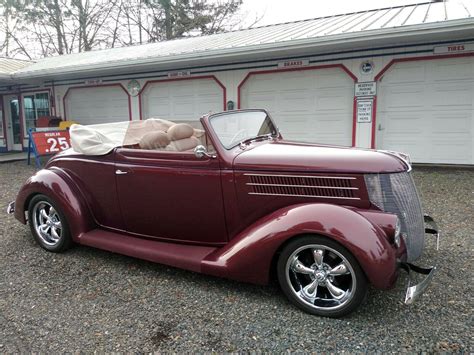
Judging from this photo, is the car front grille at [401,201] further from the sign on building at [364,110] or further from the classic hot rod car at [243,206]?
the sign on building at [364,110]

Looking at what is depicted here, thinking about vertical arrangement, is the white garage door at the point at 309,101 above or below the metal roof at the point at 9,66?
below

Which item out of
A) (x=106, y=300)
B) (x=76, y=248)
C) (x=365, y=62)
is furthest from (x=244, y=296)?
(x=365, y=62)

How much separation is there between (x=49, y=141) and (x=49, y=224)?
722 cm

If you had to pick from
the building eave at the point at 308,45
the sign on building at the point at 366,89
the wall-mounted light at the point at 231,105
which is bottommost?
the wall-mounted light at the point at 231,105

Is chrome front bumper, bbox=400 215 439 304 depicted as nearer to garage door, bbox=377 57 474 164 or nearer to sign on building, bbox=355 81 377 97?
garage door, bbox=377 57 474 164

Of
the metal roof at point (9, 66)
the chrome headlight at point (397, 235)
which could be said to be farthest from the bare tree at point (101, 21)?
the chrome headlight at point (397, 235)

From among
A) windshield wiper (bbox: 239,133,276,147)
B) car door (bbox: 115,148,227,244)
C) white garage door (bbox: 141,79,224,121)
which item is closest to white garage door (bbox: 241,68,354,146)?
white garage door (bbox: 141,79,224,121)

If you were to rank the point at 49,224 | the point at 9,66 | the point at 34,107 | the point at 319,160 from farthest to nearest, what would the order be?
1. the point at 34,107
2. the point at 9,66
3. the point at 49,224
4. the point at 319,160

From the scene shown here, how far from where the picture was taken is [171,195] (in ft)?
10.9

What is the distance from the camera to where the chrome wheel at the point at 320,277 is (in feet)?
8.41

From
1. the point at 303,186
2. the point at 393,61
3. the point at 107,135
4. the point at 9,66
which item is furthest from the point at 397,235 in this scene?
the point at 9,66

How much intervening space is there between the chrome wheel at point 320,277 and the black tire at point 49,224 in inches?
96.5

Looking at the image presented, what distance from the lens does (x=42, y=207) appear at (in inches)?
158

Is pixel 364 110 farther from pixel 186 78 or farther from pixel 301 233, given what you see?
pixel 301 233
